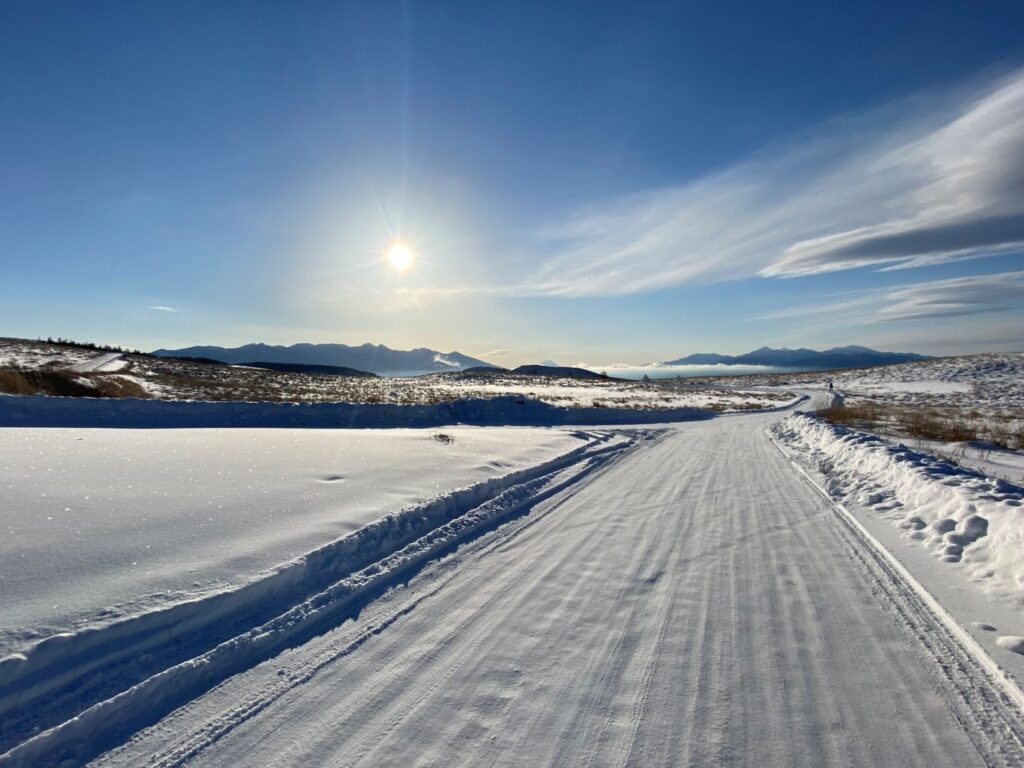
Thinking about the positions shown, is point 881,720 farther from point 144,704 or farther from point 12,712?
point 12,712

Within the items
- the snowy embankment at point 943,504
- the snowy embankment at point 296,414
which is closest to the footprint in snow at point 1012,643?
the snowy embankment at point 943,504

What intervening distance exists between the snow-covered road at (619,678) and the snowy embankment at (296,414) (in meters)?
12.8

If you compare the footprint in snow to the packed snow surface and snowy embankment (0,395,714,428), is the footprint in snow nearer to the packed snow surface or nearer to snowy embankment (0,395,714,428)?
the packed snow surface

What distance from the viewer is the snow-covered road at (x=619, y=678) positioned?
8.18 feet

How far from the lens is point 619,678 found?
120 inches

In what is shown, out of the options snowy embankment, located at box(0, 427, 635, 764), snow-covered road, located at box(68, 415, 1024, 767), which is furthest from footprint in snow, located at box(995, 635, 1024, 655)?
snowy embankment, located at box(0, 427, 635, 764)

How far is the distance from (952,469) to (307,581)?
9455 mm

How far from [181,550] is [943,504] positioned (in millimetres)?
8739

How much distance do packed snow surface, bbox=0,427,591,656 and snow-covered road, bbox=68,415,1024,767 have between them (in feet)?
4.18

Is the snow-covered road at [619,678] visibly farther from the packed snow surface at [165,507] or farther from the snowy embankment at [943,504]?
the packed snow surface at [165,507]

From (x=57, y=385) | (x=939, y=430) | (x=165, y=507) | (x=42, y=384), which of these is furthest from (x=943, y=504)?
(x=42, y=384)

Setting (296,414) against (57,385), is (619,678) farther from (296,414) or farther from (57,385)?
(57,385)

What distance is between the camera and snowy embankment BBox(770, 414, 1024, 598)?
4.58 metres

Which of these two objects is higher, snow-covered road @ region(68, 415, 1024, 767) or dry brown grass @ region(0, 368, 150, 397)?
dry brown grass @ region(0, 368, 150, 397)
